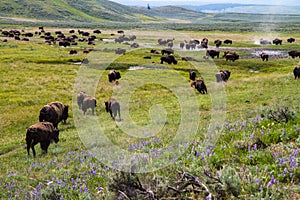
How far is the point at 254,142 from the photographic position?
5965 millimetres

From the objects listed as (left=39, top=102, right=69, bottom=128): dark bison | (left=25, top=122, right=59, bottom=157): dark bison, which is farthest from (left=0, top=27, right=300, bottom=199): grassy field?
(left=39, top=102, right=69, bottom=128): dark bison

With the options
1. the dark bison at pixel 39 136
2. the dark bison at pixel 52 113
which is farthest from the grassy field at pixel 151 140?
the dark bison at pixel 52 113

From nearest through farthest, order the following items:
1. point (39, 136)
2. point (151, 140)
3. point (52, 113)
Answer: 1. point (151, 140)
2. point (39, 136)
3. point (52, 113)

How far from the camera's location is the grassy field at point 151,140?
4.28 metres

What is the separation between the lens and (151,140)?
350 inches

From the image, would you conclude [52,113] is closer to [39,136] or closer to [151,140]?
[39,136]

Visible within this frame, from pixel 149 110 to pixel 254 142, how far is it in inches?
622

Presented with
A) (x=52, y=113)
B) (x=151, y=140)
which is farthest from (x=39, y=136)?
(x=151, y=140)

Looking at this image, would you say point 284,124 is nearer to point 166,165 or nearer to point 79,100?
point 166,165

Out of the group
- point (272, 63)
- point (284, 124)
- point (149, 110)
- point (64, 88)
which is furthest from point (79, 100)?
point (272, 63)

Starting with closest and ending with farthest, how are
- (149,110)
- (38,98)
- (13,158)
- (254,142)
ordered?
1. (254,142)
2. (13,158)
3. (149,110)
4. (38,98)

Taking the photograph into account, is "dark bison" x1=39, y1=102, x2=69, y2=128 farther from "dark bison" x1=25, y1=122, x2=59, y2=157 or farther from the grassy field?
"dark bison" x1=25, y1=122, x2=59, y2=157

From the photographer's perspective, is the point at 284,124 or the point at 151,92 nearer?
the point at 284,124

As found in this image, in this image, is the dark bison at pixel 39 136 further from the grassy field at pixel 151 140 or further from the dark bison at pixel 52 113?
the dark bison at pixel 52 113
